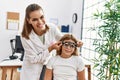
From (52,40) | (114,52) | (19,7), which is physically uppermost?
(19,7)

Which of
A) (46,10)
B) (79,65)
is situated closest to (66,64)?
(79,65)

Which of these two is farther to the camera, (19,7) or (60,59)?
(19,7)

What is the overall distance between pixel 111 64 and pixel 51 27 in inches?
27.5

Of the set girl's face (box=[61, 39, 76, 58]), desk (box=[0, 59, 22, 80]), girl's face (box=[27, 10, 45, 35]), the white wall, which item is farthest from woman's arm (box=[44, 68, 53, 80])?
the white wall

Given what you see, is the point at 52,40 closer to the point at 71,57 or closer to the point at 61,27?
the point at 71,57

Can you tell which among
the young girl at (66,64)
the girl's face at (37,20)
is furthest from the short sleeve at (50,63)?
the girl's face at (37,20)

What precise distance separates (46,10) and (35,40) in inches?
123

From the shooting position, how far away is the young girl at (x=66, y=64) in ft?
6.38

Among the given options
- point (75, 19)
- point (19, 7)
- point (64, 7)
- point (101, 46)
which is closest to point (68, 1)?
point (64, 7)

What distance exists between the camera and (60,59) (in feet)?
6.54

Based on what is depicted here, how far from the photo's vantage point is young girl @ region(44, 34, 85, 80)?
6.38 feet

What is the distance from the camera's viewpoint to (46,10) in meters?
4.86

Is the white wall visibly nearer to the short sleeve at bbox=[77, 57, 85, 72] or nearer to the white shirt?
the short sleeve at bbox=[77, 57, 85, 72]

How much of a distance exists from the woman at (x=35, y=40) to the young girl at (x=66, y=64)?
0.38ft
